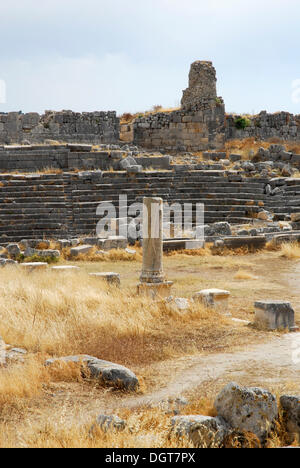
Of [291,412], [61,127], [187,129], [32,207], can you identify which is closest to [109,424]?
[291,412]

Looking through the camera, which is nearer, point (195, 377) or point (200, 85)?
point (195, 377)

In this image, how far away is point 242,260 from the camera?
1455cm

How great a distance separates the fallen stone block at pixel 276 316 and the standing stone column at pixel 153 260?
7.38 ft

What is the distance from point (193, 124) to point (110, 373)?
78.5ft

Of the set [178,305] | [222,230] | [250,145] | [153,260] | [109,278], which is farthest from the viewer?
[250,145]

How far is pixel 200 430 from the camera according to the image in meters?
4.16

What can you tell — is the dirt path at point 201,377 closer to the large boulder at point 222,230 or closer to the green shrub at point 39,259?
the green shrub at point 39,259

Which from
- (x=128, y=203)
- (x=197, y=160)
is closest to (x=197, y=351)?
(x=128, y=203)

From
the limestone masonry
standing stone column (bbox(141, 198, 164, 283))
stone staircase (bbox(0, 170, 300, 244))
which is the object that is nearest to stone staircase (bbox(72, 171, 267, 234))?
stone staircase (bbox(0, 170, 300, 244))

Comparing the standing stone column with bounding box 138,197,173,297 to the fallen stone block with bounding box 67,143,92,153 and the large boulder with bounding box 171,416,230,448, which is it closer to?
the large boulder with bounding box 171,416,230,448

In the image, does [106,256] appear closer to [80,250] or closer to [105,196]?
[80,250]

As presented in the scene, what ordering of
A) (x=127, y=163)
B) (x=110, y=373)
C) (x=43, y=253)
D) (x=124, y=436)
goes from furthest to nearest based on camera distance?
(x=127, y=163) < (x=43, y=253) < (x=110, y=373) < (x=124, y=436)

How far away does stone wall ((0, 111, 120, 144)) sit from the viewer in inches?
1045
